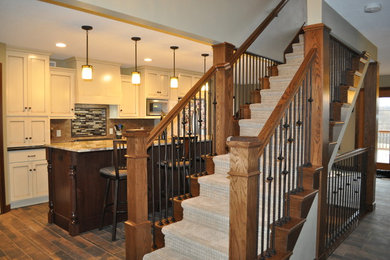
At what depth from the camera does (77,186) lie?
359cm

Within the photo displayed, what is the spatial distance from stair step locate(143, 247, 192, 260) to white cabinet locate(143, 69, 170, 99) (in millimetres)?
4966

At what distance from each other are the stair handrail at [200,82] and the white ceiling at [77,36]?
139 cm

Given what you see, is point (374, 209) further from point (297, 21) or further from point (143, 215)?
point (143, 215)

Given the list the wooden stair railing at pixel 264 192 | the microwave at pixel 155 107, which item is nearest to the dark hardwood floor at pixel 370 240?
the wooden stair railing at pixel 264 192

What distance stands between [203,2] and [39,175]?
4.00 metres

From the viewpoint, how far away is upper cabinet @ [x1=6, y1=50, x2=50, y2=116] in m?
4.88

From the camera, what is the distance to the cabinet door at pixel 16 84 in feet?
15.9

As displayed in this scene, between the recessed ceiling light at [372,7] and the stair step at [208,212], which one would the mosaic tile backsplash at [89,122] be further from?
the recessed ceiling light at [372,7]

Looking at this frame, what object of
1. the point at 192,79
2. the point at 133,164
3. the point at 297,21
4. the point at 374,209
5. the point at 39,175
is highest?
the point at 297,21

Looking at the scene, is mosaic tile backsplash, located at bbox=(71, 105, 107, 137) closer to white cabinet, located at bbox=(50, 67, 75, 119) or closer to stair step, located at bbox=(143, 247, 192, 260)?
white cabinet, located at bbox=(50, 67, 75, 119)

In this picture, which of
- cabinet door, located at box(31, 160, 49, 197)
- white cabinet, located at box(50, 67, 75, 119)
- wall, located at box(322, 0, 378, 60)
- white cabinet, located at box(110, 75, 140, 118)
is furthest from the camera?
white cabinet, located at box(110, 75, 140, 118)

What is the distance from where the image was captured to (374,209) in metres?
4.80

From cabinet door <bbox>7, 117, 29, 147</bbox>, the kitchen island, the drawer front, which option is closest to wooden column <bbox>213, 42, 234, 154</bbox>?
the kitchen island

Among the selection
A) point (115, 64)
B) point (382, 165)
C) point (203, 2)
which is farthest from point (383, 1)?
point (382, 165)
